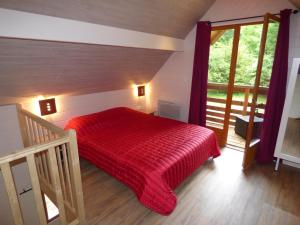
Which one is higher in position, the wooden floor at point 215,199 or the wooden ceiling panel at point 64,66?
the wooden ceiling panel at point 64,66

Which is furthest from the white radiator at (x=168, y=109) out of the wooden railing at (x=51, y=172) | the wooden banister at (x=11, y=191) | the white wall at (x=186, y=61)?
the wooden banister at (x=11, y=191)

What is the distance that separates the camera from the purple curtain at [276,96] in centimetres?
241

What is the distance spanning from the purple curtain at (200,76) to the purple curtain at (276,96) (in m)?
1.04

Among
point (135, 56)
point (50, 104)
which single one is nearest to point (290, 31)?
point (135, 56)

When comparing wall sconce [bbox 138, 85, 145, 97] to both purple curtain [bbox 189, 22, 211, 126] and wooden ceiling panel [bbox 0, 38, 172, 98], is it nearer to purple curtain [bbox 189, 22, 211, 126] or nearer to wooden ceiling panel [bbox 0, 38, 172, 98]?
wooden ceiling panel [bbox 0, 38, 172, 98]

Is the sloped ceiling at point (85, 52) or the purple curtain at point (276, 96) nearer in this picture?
the sloped ceiling at point (85, 52)

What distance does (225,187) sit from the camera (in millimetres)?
2287

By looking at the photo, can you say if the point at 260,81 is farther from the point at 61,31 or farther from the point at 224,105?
the point at 61,31

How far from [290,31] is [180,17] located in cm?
151

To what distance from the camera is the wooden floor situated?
182cm

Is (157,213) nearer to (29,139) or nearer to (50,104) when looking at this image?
(29,139)

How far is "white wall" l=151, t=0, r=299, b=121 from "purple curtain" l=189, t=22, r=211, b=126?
0.24 m

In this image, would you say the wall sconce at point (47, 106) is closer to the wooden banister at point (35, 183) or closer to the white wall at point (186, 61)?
the wooden banister at point (35, 183)

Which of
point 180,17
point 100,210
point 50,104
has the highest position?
point 180,17
